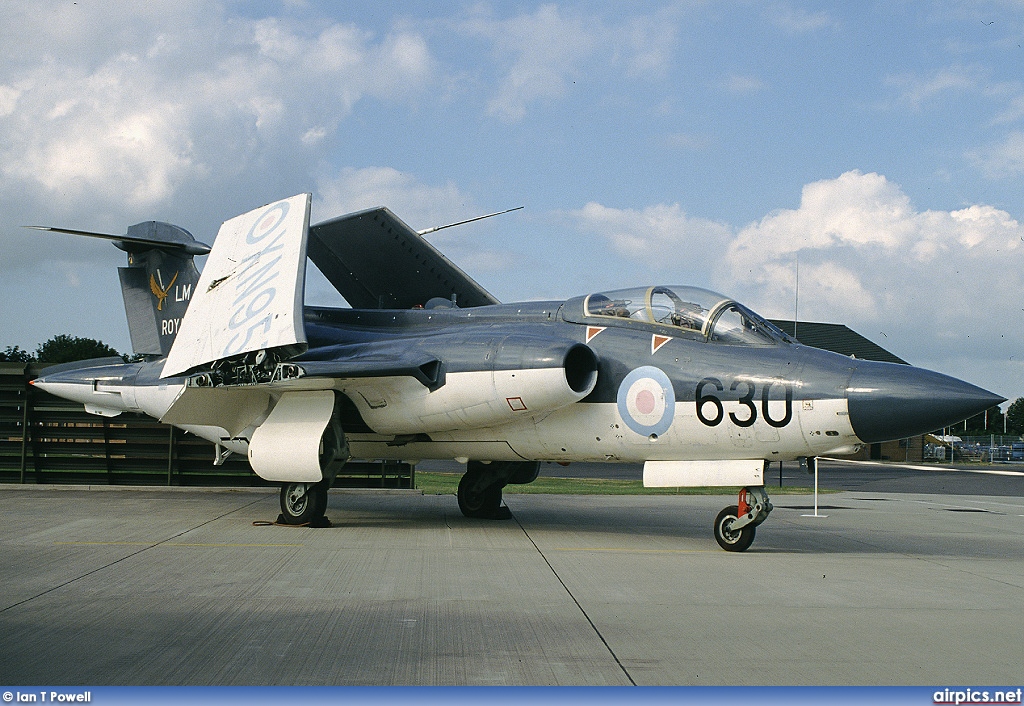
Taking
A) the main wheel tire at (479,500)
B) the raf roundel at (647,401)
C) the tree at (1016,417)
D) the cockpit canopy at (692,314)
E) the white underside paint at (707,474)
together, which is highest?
the cockpit canopy at (692,314)

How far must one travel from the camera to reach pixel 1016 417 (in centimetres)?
13275

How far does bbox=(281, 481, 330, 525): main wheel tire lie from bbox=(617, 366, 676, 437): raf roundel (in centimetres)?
416

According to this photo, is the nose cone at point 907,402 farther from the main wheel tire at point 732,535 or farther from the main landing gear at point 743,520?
the main wheel tire at point 732,535

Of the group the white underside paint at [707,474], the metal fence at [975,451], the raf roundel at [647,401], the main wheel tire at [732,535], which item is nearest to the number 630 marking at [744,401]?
the raf roundel at [647,401]

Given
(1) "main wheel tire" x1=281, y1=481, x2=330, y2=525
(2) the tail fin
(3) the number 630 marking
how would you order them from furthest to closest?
(2) the tail fin
(1) "main wheel tire" x1=281, y1=481, x2=330, y2=525
(3) the number 630 marking

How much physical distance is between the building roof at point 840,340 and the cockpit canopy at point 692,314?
41.5m

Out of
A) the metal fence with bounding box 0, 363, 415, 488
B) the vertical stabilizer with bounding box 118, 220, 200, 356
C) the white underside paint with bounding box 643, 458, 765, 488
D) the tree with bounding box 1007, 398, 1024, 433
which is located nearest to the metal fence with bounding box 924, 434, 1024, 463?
the metal fence with bounding box 0, 363, 415, 488

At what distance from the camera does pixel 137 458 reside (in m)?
18.3

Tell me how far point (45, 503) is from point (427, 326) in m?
7.28

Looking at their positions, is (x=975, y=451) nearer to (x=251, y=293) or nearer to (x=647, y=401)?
(x=647, y=401)

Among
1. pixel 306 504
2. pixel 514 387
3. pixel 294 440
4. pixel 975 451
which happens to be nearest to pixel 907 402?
pixel 514 387

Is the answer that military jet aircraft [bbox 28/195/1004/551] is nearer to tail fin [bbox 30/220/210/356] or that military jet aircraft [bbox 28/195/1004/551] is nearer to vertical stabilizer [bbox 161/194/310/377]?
vertical stabilizer [bbox 161/194/310/377]

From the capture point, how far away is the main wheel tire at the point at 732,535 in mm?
9938

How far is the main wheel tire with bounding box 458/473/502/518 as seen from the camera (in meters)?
13.5
